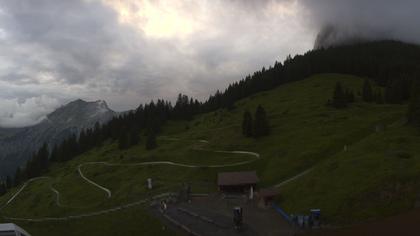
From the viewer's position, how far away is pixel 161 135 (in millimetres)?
163000

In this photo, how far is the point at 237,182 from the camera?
74188mm

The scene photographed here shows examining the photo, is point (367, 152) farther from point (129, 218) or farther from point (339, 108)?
point (339, 108)

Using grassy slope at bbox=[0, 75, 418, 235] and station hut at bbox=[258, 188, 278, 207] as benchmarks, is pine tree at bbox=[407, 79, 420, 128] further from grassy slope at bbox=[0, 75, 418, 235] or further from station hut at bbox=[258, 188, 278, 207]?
station hut at bbox=[258, 188, 278, 207]

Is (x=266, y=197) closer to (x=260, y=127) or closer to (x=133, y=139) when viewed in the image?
(x=260, y=127)

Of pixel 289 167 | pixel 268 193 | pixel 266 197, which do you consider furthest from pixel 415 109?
pixel 266 197

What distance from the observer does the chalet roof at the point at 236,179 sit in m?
74.2

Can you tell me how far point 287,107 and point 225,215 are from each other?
9909cm

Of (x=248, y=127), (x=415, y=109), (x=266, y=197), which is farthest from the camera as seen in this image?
(x=248, y=127)

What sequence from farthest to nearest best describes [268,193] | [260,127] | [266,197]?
[260,127] < [268,193] < [266,197]

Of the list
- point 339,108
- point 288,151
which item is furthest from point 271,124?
point 288,151

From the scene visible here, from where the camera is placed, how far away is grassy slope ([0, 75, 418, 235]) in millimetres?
53500

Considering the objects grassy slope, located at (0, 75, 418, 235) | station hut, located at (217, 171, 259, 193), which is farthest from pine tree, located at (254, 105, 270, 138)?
station hut, located at (217, 171, 259, 193)

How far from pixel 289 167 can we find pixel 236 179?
12419mm

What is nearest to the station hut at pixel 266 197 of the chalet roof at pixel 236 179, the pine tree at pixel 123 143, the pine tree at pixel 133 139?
the chalet roof at pixel 236 179
